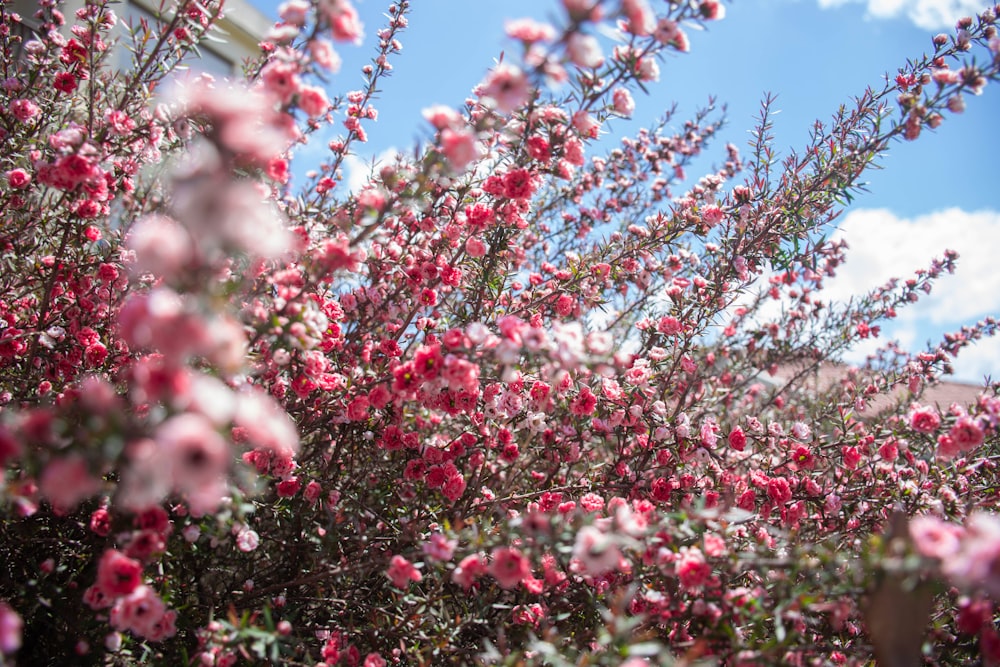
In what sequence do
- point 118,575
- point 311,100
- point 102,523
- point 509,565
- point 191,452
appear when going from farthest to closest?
point 102,523 < point 509,565 < point 311,100 < point 118,575 < point 191,452

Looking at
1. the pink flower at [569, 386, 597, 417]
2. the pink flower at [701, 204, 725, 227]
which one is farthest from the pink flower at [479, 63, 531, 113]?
the pink flower at [701, 204, 725, 227]

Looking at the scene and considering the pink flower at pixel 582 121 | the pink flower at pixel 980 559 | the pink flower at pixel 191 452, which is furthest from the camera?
the pink flower at pixel 582 121

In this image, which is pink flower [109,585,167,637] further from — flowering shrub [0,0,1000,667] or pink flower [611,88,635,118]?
pink flower [611,88,635,118]

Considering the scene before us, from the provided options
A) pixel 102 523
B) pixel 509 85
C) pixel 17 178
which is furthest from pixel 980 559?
pixel 17 178

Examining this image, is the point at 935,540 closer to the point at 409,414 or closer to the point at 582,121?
A: the point at 582,121

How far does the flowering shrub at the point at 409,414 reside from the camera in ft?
4.74

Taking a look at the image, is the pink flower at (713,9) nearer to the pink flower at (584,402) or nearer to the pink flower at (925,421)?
the pink flower at (584,402)

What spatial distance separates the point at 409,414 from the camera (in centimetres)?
342

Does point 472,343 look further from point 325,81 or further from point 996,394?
point 996,394

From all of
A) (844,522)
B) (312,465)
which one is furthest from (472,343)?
(844,522)

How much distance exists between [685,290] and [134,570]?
3.30 metres

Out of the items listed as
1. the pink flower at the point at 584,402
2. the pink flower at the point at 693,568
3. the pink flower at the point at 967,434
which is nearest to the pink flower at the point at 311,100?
the pink flower at the point at 584,402

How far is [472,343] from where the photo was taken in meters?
2.21

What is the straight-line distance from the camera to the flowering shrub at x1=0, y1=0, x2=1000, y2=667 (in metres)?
1.44
